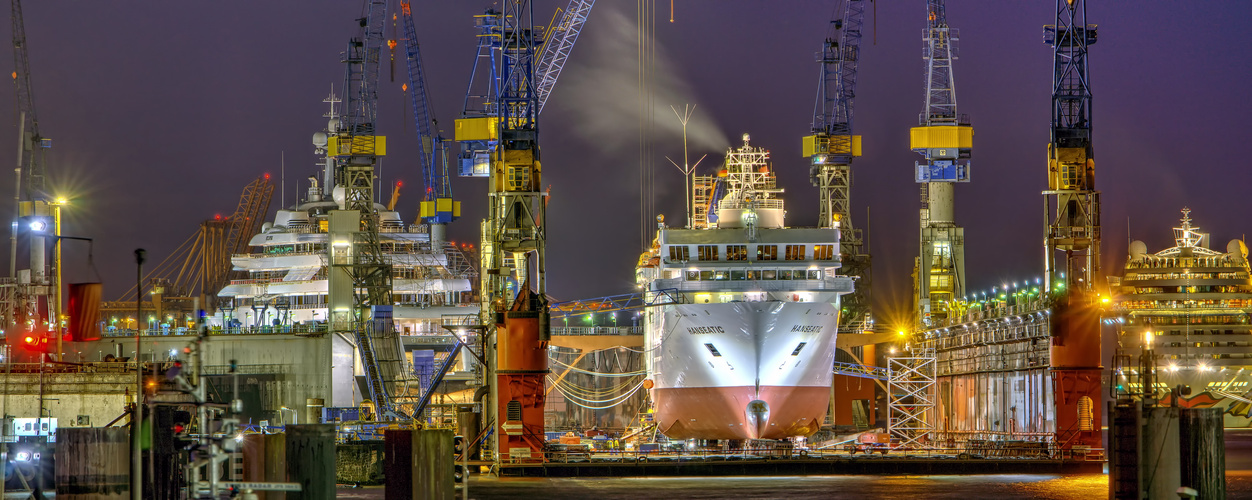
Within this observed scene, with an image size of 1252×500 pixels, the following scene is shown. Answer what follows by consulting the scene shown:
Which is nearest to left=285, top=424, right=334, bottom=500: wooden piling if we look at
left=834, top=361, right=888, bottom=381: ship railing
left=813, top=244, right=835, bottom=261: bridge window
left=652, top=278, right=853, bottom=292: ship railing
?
left=652, top=278, right=853, bottom=292: ship railing

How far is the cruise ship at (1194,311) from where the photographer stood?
133 m

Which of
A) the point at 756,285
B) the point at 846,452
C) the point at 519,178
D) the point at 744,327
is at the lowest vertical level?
A: the point at 846,452

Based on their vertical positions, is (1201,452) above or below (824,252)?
below

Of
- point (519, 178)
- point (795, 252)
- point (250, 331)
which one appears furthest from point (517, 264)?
point (250, 331)

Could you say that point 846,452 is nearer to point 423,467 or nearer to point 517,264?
point 517,264

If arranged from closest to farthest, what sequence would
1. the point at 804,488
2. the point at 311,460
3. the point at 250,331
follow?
the point at 311,460, the point at 804,488, the point at 250,331

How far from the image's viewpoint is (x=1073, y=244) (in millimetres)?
65188

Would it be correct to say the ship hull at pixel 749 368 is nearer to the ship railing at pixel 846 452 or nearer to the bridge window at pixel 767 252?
the ship railing at pixel 846 452

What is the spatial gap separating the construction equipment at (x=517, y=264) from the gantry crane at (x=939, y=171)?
31.1 meters

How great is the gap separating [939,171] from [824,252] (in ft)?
60.9

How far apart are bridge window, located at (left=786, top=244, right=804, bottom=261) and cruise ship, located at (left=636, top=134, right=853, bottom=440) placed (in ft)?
0.16

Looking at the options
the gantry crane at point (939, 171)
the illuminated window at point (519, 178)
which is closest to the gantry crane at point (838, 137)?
the gantry crane at point (939, 171)

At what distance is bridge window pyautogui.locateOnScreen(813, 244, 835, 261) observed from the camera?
74.0 metres

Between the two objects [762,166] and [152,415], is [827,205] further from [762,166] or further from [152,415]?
[152,415]
